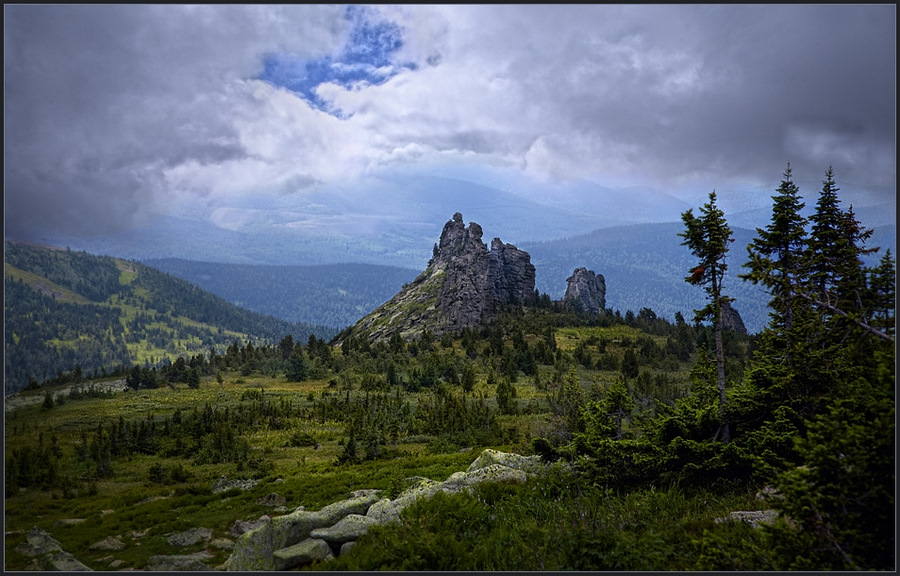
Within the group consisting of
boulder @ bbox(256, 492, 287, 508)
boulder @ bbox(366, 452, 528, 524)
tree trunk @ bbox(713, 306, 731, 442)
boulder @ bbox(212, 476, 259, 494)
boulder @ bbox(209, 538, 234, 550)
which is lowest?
boulder @ bbox(212, 476, 259, 494)

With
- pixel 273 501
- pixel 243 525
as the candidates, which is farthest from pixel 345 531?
pixel 273 501

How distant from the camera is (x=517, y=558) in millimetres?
10008

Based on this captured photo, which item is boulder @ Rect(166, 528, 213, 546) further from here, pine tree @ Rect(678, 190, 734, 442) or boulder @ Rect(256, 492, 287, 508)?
pine tree @ Rect(678, 190, 734, 442)

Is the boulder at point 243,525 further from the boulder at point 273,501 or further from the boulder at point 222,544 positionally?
the boulder at point 273,501

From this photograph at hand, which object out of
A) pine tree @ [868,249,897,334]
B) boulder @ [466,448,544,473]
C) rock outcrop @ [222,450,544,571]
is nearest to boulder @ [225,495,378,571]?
rock outcrop @ [222,450,544,571]

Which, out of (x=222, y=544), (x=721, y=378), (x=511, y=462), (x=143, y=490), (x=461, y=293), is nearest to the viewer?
(x=721, y=378)

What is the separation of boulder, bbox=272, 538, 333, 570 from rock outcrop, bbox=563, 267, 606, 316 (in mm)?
150505

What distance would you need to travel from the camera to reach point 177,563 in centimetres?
1388

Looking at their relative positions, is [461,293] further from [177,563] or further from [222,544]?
[177,563]

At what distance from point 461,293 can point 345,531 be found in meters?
113

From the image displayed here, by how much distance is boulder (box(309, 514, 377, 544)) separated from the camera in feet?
41.5

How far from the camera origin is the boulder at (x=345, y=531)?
12648mm

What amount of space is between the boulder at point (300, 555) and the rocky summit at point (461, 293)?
104223mm

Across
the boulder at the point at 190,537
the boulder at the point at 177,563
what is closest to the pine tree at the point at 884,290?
the boulder at the point at 177,563
